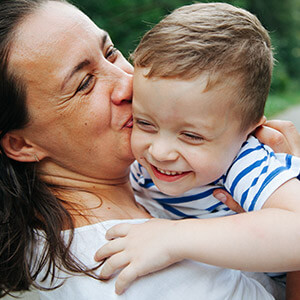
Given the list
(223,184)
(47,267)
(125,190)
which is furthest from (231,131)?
(47,267)

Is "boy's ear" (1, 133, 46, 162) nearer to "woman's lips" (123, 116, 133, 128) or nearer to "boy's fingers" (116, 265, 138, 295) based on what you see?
"woman's lips" (123, 116, 133, 128)

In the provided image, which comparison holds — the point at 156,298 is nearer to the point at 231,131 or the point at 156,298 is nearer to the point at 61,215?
the point at 61,215

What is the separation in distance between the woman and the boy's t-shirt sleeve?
35 cm

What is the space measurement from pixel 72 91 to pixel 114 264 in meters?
0.84

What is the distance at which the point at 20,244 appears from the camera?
5.73ft

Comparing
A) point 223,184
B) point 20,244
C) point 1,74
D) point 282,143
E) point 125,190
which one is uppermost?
point 1,74

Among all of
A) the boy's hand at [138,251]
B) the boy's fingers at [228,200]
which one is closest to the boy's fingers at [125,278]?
the boy's hand at [138,251]

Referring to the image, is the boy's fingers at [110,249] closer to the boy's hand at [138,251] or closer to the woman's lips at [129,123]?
the boy's hand at [138,251]

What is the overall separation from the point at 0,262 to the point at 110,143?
2.44 ft

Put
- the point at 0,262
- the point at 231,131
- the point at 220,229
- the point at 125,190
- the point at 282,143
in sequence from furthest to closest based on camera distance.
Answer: the point at 125,190 < the point at 282,143 < the point at 0,262 < the point at 231,131 < the point at 220,229

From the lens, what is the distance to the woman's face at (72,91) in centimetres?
183

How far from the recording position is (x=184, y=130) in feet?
5.40

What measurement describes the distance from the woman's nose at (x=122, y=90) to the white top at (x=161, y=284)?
60 cm

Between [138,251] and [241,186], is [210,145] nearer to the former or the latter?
[241,186]
